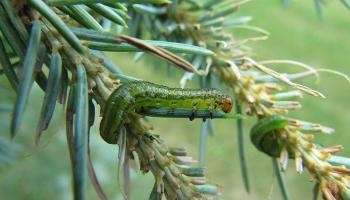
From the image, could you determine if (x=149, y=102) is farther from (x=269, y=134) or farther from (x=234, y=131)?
(x=234, y=131)

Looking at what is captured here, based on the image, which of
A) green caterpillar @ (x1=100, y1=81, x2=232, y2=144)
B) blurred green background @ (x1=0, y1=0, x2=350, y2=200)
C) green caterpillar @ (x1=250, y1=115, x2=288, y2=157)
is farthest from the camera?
blurred green background @ (x1=0, y1=0, x2=350, y2=200)

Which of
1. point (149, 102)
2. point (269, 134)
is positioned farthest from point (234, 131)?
point (149, 102)

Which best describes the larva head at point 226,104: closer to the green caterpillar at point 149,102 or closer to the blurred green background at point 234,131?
the green caterpillar at point 149,102

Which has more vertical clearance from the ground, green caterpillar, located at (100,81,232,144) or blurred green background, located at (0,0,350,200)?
blurred green background, located at (0,0,350,200)

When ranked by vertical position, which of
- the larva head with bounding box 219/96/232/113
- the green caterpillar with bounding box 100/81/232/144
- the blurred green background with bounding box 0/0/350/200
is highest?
the blurred green background with bounding box 0/0/350/200

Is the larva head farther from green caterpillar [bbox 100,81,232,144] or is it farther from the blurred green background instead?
the blurred green background

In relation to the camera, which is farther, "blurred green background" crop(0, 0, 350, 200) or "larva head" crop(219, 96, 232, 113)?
"blurred green background" crop(0, 0, 350, 200)

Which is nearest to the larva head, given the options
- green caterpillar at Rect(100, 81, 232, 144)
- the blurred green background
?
green caterpillar at Rect(100, 81, 232, 144)

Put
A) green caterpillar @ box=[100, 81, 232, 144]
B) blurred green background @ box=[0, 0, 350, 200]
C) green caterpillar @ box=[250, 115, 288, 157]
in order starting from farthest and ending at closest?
1. blurred green background @ box=[0, 0, 350, 200]
2. green caterpillar @ box=[250, 115, 288, 157]
3. green caterpillar @ box=[100, 81, 232, 144]
